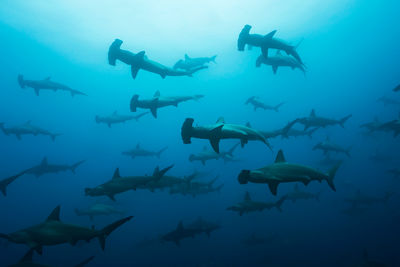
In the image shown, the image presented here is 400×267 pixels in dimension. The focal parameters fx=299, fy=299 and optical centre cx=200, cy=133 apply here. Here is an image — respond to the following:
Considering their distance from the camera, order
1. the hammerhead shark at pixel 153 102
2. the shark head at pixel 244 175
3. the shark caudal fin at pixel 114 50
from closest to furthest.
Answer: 1. the shark head at pixel 244 175
2. the shark caudal fin at pixel 114 50
3. the hammerhead shark at pixel 153 102

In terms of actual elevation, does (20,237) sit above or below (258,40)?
below

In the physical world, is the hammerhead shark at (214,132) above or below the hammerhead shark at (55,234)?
above

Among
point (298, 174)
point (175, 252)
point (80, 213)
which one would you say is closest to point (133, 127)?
point (175, 252)

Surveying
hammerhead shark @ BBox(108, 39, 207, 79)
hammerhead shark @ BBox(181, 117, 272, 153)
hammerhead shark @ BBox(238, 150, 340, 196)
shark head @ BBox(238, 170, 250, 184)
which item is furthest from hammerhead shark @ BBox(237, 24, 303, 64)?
shark head @ BBox(238, 170, 250, 184)

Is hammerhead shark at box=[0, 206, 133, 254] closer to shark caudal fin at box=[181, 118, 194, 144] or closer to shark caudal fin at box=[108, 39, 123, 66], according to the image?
shark caudal fin at box=[181, 118, 194, 144]

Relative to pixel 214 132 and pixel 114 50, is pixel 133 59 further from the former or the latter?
pixel 214 132

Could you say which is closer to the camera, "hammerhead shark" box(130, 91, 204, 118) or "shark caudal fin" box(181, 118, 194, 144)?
"shark caudal fin" box(181, 118, 194, 144)

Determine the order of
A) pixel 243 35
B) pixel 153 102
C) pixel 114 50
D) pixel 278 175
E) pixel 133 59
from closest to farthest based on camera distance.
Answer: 1. pixel 278 175
2. pixel 114 50
3. pixel 243 35
4. pixel 133 59
5. pixel 153 102

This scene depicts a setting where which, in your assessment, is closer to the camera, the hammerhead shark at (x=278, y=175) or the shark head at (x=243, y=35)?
the hammerhead shark at (x=278, y=175)

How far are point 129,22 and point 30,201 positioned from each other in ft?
145

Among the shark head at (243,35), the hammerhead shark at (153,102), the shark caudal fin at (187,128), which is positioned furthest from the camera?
the hammerhead shark at (153,102)

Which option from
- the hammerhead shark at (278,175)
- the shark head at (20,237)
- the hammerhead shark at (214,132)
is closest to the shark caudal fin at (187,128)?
the hammerhead shark at (214,132)

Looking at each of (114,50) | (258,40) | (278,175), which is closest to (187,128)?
(278,175)

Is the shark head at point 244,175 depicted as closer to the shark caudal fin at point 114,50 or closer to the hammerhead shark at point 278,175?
the hammerhead shark at point 278,175
